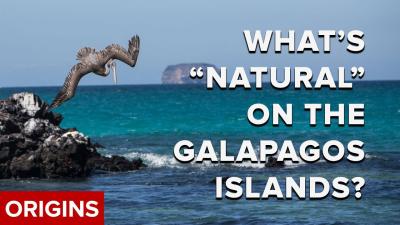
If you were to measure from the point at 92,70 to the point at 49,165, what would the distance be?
73.3 feet

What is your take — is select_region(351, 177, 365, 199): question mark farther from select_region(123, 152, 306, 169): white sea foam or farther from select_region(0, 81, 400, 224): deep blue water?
select_region(123, 152, 306, 169): white sea foam

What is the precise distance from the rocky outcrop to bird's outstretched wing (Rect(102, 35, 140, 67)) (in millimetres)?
21675

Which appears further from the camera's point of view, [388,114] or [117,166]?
[388,114]

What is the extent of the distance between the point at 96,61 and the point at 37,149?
73.7 ft

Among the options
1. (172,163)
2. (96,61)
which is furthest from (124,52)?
(172,163)

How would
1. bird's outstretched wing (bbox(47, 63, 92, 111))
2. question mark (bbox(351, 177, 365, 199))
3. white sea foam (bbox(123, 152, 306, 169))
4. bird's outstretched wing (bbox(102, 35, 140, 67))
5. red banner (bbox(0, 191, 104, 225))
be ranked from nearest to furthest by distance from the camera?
bird's outstretched wing (bbox(47, 63, 92, 111)), bird's outstretched wing (bbox(102, 35, 140, 67)), red banner (bbox(0, 191, 104, 225)), question mark (bbox(351, 177, 365, 199)), white sea foam (bbox(123, 152, 306, 169))

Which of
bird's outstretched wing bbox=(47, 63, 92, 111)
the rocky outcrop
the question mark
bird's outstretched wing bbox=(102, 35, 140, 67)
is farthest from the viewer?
the rocky outcrop

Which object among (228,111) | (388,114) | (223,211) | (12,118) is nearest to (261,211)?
(223,211)

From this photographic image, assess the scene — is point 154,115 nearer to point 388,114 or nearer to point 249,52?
point 388,114

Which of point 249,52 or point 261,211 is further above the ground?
point 249,52

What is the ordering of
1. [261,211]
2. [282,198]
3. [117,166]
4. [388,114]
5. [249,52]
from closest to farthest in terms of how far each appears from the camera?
[249,52], [261,211], [282,198], [117,166], [388,114]

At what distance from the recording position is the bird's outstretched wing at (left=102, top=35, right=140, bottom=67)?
15695 mm

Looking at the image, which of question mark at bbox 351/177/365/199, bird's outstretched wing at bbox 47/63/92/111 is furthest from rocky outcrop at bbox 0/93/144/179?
bird's outstretched wing at bbox 47/63/92/111

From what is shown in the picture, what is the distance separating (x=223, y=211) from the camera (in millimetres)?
30656
